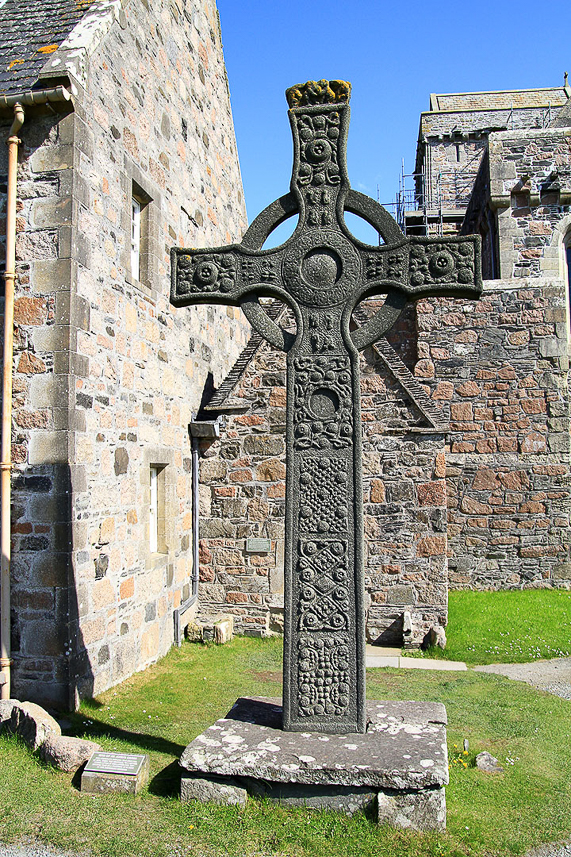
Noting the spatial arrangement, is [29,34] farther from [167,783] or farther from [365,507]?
[167,783]

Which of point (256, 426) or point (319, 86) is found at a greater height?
point (319, 86)

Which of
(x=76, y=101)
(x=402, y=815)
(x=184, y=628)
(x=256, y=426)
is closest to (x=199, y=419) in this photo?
(x=256, y=426)

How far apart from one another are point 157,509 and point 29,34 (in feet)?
17.3

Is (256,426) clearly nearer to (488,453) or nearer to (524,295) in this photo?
(488,453)

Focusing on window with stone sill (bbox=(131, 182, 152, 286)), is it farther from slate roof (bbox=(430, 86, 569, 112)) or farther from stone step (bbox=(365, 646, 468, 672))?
slate roof (bbox=(430, 86, 569, 112))

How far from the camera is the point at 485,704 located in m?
6.29

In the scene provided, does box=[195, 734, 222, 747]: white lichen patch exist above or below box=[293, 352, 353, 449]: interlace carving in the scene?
below

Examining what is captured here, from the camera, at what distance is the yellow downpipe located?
229 inches

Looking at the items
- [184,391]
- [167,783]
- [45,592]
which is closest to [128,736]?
[167,783]

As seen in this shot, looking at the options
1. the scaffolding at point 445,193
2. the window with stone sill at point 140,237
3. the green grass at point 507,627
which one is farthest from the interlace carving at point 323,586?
the scaffolding at point 445,193

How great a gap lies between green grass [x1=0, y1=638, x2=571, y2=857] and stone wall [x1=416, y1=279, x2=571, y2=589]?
5180 mm

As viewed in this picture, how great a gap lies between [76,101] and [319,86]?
2860mm

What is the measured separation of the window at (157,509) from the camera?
8344mm

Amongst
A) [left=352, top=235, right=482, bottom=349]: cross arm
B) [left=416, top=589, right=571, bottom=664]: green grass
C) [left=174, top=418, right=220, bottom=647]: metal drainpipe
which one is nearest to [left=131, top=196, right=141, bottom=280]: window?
[left=174, top=418, right=220, bottom=647]: metal drainpipe
